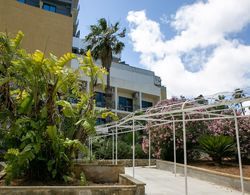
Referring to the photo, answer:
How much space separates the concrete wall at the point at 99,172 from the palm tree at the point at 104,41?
50.7ft

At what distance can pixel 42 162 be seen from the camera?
25.5ft

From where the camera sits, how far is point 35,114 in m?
7.92

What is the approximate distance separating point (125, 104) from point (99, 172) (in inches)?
1159

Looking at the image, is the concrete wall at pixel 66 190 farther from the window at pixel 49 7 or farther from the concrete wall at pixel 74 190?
the window at pixel 49 7

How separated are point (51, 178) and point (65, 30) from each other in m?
18.8

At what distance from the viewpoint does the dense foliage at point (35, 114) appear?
290 inches

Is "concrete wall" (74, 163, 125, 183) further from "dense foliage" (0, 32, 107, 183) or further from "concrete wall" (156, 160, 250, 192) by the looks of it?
"concrete wall" (156, 160, 250, 192)

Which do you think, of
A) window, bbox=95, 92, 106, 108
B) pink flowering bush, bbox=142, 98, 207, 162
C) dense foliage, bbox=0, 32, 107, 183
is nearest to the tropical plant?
pink flowering bush, bbox=142, 98, 207, 162

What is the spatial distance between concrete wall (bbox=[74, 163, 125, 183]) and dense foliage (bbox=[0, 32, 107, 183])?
1197 millimetres

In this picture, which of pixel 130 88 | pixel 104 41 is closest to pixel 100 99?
pixel 130 88

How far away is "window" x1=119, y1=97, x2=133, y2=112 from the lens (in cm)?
3783

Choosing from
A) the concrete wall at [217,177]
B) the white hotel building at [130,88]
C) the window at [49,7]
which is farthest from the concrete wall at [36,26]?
the concrete wall at [217,177]

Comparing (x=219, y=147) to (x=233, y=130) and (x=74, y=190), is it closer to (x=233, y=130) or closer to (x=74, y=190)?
(x=233, y=130)

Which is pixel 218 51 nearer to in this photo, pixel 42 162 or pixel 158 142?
pixel 158 142
